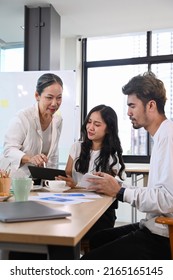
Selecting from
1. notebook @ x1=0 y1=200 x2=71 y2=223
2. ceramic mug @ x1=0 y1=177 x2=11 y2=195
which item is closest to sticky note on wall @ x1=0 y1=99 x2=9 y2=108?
ceramic mug @ x1=0 y1=177 x2=11 y2=195

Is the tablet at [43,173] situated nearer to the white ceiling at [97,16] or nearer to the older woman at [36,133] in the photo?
the older woman at [36,133]

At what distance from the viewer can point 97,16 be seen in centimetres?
396

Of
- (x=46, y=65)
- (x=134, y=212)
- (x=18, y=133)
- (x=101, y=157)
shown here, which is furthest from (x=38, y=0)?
(x=134, y=212)

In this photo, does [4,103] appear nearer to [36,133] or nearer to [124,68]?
[36,133]

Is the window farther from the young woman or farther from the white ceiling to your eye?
the young woman

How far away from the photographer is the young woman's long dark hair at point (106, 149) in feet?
6.35

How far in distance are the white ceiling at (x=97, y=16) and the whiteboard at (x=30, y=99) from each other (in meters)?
1.02

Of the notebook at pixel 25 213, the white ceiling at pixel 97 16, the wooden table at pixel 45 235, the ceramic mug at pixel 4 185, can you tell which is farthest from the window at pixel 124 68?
the wooden table at pixel 45 235

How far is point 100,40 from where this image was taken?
16.3 feet

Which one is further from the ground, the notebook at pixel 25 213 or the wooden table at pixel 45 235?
the notebook at pixel 25 213

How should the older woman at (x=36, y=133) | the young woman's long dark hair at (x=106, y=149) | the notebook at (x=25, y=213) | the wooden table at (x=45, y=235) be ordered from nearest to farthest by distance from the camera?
the wooden table at (x=45, y=235)
the notebook at (x=25, y=213)
the young woman's long dark hair at (x=106, y=149)
the older woman at (x=36, y=133)

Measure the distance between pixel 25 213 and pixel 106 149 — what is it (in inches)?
46.3

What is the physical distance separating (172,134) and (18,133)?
129 cm

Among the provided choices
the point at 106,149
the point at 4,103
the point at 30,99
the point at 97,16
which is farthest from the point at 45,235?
the point at 97,16
